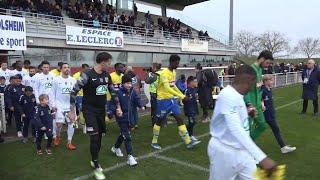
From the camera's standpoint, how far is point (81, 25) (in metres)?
23.8

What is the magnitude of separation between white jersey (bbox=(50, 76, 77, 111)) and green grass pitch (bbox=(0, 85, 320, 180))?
36.7 inches

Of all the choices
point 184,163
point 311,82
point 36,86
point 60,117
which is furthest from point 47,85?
point 311,82

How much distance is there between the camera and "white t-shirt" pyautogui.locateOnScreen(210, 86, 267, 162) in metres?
2.94

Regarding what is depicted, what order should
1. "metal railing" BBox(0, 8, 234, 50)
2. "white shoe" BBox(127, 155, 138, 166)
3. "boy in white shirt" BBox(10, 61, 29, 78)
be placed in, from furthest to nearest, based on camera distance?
"metal railing" BBox(0, 8, 234, 50)
"boy in white shirt" BBox(10, 61, 29, 78)
"white shoe" BBox(127, 155, 138, 166)

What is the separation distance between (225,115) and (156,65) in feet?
21.9

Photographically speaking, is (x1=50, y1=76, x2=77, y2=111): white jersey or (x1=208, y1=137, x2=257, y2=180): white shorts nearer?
(x1=208, y1=137, x2=257, y2=180): white shorts

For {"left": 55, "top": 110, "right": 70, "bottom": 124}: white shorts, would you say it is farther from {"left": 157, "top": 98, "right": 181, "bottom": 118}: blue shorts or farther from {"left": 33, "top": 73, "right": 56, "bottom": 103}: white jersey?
{"left": 157, "top": 98, "right": 181, "bottom": 118}: blue shorts

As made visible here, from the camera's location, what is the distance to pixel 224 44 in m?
40.8

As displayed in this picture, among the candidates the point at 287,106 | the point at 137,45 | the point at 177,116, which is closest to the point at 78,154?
the point at 177,116

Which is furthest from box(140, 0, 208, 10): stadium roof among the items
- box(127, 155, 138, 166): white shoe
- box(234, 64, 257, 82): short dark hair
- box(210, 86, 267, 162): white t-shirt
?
box(210, 86, 267, 162): white t-shirt

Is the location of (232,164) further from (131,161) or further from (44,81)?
(44,81)

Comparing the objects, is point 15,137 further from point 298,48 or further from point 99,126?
point 298,48

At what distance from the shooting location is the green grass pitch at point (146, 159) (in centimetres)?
580

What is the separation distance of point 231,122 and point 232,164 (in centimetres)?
43
